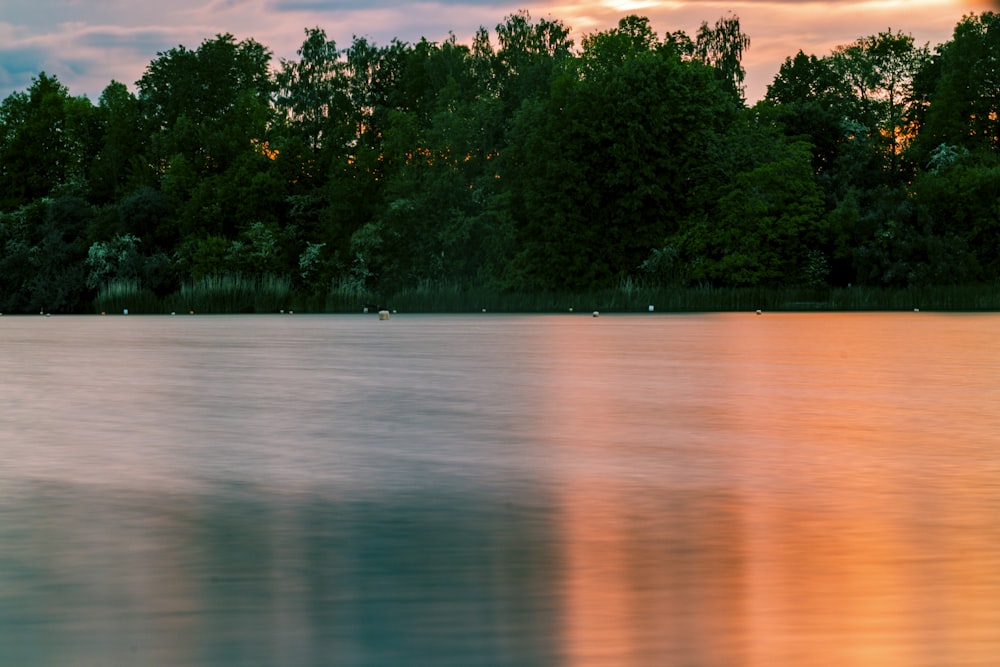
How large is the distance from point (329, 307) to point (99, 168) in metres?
37.6

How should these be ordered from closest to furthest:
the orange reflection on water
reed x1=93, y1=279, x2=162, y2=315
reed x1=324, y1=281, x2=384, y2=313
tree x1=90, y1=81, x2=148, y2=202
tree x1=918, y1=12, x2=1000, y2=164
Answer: the orange reflection on water < reed x1=324, y1=281, x2=384, y2=313 < reed x1=93, y1=279, x2=162, y2=315 < tree x1=918, y1=12, x2=1000, y2=164 < tree x1=90, y1=81, x2=148, y2=202

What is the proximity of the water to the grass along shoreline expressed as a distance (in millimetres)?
54485

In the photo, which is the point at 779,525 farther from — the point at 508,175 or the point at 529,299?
the point at 508,175

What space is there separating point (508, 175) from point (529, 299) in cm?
1069

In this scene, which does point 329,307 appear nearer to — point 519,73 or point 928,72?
point 519,73

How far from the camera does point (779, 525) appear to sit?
723 cm

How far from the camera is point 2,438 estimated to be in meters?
11.7

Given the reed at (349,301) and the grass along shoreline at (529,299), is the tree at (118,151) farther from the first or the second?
the reed at (349,301)

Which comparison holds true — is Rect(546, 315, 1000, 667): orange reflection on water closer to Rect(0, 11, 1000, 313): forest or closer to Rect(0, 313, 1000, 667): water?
Rect(0, 313, 1000, 667): water

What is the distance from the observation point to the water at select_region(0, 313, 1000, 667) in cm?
488

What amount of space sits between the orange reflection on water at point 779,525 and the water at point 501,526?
23mm

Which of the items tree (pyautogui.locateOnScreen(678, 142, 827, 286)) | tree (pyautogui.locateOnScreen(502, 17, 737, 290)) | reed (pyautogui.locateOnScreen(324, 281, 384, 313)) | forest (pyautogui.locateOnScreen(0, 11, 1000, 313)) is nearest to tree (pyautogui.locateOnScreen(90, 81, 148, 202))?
forest (pyautogui.locateOnScreen(0, 11, 1000, 313))

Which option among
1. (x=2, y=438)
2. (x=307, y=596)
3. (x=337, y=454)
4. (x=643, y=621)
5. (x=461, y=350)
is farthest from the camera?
(x=461, y=350)

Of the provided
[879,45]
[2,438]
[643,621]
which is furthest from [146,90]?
[643,621]
